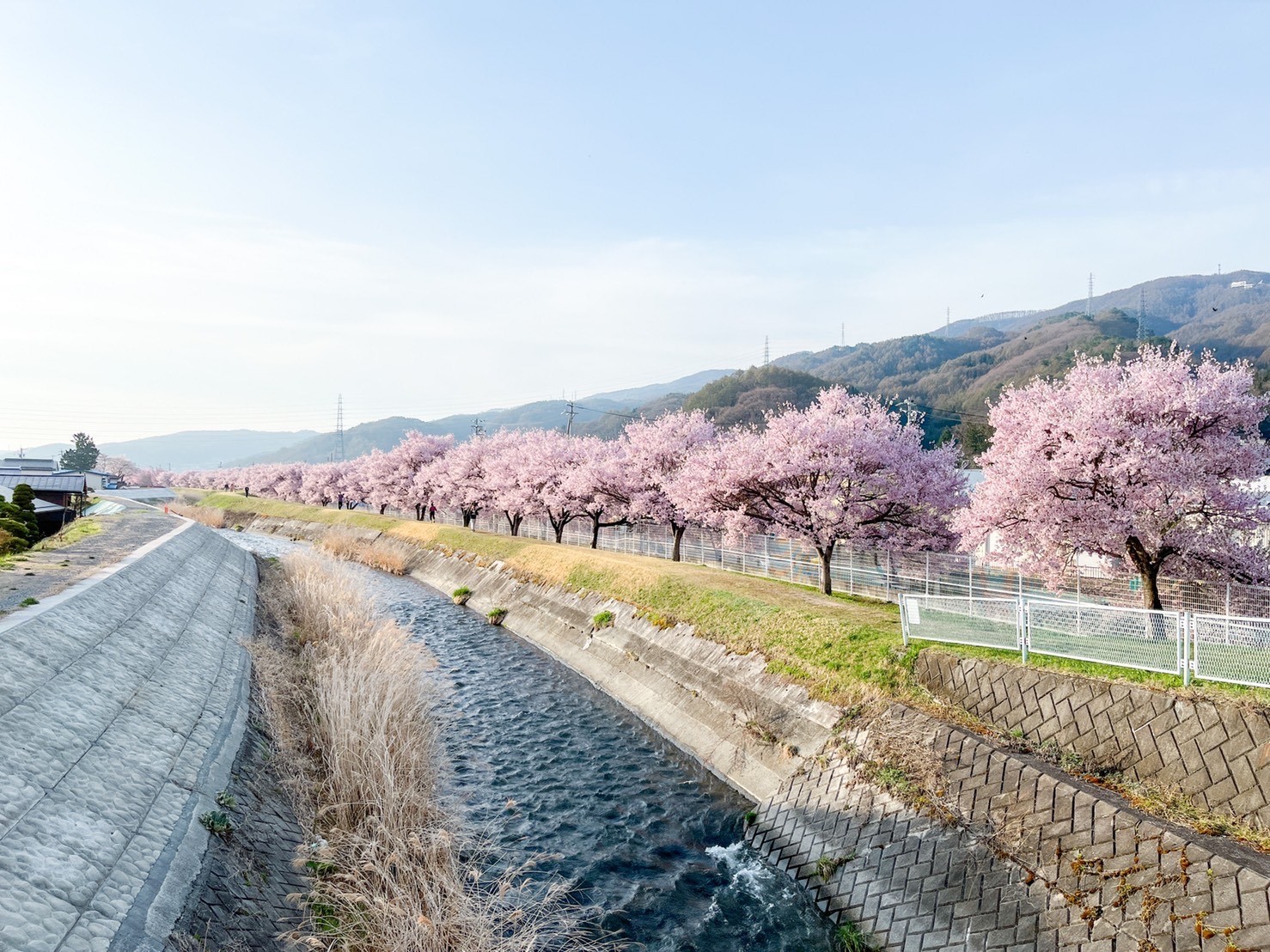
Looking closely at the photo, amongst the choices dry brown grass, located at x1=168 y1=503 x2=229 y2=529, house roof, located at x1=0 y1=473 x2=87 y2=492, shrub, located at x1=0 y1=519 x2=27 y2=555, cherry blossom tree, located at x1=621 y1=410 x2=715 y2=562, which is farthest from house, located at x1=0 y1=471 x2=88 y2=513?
cherry blossom tree, located at x1=621 y1=410 x2=715 y2=562

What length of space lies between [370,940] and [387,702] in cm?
511

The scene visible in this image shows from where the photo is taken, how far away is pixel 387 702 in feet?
43.0

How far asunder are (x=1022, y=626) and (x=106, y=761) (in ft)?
52.1

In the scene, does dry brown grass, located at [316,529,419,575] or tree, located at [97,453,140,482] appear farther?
tree, located at [97,453,140,482]

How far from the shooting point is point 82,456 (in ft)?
456

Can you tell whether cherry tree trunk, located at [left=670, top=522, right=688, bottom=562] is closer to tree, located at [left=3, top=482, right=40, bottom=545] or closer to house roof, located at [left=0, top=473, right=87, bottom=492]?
tree, located at [left=3, top=482, right=40, bottom=545]

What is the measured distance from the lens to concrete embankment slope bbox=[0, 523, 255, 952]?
23.2ft

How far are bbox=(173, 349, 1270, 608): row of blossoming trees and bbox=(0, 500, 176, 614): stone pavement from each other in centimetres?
2118

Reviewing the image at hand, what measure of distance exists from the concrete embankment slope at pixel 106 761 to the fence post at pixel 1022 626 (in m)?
14.3

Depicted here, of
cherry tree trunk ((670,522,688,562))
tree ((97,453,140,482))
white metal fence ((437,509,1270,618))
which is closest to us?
white metal fence ((437,509,1270,618))

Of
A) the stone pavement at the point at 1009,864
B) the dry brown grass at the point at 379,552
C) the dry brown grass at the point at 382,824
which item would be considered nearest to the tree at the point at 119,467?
the dry brown grass at the point at 379,552

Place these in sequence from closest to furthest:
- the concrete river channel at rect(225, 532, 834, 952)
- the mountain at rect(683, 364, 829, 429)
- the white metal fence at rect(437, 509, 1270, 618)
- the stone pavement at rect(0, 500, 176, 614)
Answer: the concrete river channel at rect(225, 532, 834, 952) < the stone pavement at rect(0, 500, 176, 614) < the white metal fence at rect(437, 509, 1270, 618) < the mountain at rect(683, 364, 829, 429)

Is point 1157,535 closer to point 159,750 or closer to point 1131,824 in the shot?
point 1131,824

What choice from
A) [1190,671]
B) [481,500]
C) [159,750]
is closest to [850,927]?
[1190,671]
